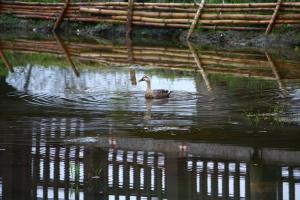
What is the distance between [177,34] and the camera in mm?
23641

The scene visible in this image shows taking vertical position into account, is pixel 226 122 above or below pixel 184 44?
below

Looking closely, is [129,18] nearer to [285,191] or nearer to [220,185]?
[220,185]

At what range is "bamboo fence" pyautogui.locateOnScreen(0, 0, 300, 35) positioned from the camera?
69.3 feet

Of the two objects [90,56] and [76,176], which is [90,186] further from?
[90,56]

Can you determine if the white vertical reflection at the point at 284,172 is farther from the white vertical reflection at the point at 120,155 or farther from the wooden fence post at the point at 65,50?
the wooden fence post at the point at 65,50

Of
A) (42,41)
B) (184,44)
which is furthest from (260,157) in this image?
(42,41)

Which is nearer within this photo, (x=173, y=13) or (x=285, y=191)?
(x=285, y=191)

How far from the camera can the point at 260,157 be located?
7.06 metres

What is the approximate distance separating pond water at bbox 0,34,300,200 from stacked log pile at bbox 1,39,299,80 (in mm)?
94

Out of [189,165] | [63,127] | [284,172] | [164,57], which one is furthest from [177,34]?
[284,172]

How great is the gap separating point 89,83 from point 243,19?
31.8 ft

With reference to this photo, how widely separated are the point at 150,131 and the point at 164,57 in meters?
8.81

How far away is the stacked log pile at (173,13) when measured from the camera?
21109mm

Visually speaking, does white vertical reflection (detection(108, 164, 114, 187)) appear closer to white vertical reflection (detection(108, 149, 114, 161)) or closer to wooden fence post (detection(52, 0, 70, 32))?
white vertical reflection (detection(108, 149, 114, 161))
